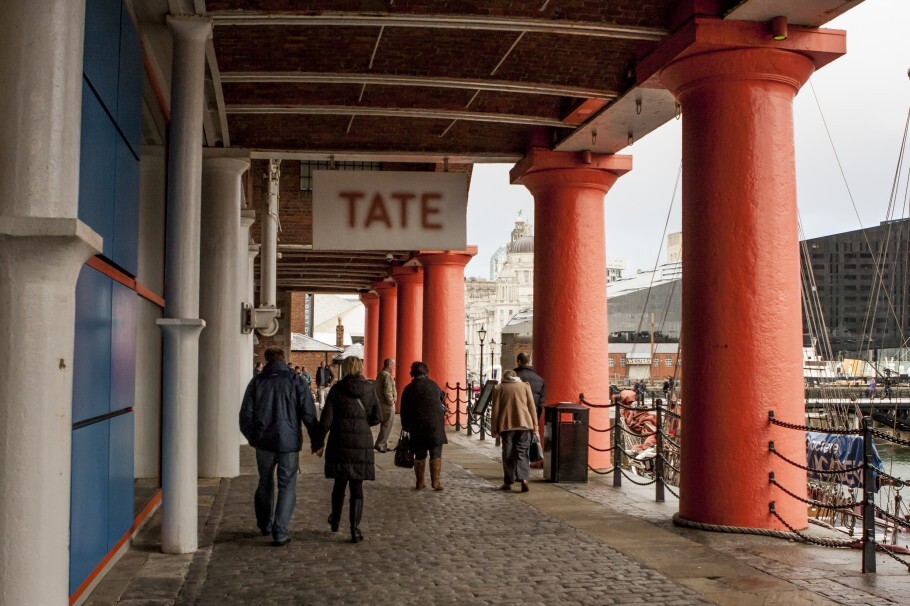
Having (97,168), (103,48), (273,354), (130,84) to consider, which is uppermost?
(130,84)

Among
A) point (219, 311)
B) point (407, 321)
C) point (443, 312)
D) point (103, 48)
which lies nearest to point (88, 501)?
point (103, 48)

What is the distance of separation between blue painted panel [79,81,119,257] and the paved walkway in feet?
7.74

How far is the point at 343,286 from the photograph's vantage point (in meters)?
38.8

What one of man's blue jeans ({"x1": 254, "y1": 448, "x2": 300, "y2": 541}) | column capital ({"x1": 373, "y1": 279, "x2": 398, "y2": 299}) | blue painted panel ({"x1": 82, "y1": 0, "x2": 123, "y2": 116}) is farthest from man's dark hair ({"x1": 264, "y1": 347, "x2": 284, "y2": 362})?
column capital ({"x1": 373, "y1": 279, "x2": 398, "y2": 299})

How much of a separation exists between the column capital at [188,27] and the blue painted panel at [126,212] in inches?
42.6

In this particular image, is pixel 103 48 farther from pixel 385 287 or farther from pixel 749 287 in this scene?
pixel 385 287

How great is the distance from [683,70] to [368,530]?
4987mm

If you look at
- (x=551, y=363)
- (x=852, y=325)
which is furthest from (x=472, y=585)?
(x=852, y=325)

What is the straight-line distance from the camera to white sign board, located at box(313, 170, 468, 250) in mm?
11734

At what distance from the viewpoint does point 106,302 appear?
6562 mm

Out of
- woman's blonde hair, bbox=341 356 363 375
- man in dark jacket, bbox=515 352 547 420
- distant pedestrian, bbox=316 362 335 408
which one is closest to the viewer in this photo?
woman's blonde hair, bbox=341 356 363 375

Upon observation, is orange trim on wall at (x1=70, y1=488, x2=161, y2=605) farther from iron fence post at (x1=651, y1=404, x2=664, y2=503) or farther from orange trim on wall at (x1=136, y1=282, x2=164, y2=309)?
iron fence post at (x1=651, y1=404, x2=664, y2=503)

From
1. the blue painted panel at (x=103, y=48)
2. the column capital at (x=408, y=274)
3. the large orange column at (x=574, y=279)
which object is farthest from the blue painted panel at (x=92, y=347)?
the column capital at (x=408, y=274)

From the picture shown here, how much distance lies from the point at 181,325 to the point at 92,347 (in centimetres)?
154
